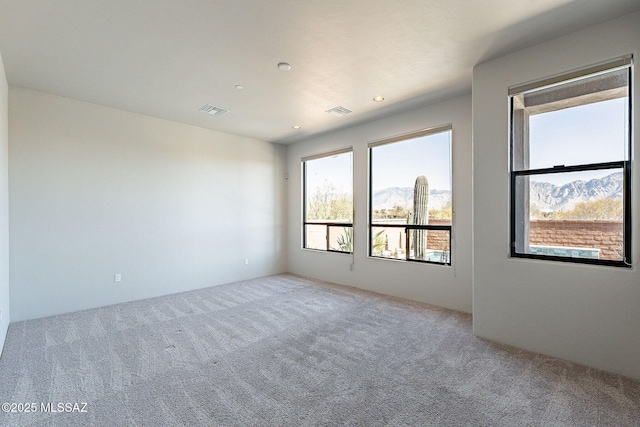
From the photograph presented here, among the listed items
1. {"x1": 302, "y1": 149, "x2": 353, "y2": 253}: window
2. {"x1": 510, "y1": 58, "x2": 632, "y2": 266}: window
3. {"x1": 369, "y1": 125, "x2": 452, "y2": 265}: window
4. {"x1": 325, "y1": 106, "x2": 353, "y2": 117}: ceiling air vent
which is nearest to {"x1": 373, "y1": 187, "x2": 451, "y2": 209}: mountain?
{"x1": 369, "y1": 125, "x2": 452, "y2": 265}: window

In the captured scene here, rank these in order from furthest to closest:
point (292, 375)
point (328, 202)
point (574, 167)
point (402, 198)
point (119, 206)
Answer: point (328, 202) → point (402, 198) → point (119, 206) → point (574, 167) → point (292, 375)

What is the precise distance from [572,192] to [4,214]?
19.1 feet

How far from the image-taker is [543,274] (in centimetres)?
272

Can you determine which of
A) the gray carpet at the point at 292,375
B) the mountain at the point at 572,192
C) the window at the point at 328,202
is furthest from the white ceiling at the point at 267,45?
the gray carpet at the point at 292,375

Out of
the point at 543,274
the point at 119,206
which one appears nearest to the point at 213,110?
the point at 119,206

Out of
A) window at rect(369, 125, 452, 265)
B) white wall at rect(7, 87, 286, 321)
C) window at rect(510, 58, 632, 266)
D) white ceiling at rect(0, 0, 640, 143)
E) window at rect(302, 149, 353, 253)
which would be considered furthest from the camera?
window at rect(302, 149, 353, 253)

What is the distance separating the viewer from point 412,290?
445cm

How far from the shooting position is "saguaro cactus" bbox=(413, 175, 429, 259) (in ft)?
14.4

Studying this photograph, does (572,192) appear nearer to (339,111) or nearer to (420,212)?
(420,212)

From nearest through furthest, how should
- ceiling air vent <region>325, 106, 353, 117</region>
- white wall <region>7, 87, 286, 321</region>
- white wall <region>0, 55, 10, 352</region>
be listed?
white wall <region>0, 55, 10, 352</region> < white wall <region>7, 87, 286, 321</region> < ceiling air vent <region>325, 106, 353, 117</region>

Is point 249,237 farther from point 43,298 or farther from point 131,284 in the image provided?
point 43,298

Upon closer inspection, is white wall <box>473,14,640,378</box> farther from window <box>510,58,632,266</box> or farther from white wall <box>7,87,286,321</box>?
white wall <box>7,87,286,321</box>

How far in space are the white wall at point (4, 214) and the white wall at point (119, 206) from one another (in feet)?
0.73

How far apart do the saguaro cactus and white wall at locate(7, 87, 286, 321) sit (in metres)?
3.17
